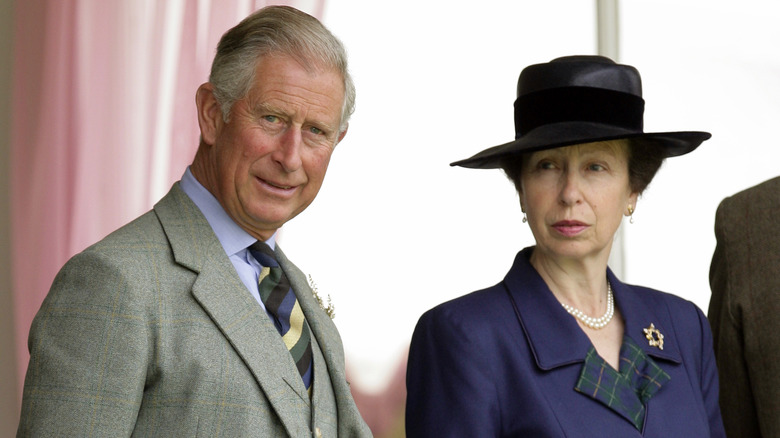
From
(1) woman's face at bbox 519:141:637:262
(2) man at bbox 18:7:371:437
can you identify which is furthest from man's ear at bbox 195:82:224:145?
(1) woman's face at bbox 519:141:637:262

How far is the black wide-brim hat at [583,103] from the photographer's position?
90.4 inches

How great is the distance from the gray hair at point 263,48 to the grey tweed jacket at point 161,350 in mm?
271

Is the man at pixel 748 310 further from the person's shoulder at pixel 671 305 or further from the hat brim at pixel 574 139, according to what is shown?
the hat brim at pixel 574 139

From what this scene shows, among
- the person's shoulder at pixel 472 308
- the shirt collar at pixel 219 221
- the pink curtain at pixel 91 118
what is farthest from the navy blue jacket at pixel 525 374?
the pink curtain at pixel 91 118

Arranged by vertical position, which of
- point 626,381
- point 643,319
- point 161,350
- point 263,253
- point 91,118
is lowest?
point 626,381

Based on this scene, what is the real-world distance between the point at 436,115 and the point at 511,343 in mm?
2180

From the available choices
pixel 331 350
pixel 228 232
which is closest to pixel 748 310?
pixel 331 350

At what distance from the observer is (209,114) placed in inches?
82.0

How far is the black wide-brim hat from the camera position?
2.29 metres

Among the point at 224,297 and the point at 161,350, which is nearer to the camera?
the point at 161,350

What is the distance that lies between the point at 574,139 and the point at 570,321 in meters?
0.44

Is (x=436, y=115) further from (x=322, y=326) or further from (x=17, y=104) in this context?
(x=322, y=326)

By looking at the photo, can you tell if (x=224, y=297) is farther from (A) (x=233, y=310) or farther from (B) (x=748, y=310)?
(B) (x=748, y=310)

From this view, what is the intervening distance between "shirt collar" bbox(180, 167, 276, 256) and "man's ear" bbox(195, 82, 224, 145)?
11 cm
